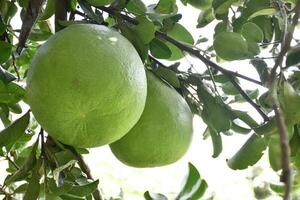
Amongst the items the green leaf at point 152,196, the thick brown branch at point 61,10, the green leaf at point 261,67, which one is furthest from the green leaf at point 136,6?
the green leaf at point 152,196

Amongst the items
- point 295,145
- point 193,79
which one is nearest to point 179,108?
point 193,79

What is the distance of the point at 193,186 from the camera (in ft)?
2.86

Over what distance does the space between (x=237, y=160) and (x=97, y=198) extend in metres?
0.29

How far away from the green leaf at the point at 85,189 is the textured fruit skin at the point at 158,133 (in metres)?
0.08

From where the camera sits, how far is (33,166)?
33.8 inches

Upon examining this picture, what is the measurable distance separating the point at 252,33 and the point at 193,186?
277 mm

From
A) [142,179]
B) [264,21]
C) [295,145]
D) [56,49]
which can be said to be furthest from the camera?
[142,179]

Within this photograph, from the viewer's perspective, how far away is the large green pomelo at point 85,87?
70cm

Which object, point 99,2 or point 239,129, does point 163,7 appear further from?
point 239,129

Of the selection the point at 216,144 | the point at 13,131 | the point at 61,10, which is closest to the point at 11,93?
the point at 13,131

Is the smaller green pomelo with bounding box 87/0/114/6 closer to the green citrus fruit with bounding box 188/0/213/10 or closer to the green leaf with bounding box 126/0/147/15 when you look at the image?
the green leaf with bounding box 126/0/147/15

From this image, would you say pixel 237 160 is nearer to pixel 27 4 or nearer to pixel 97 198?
pixel 97 198

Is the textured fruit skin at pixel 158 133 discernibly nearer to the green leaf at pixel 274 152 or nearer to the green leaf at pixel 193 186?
the green leaf at pixel 193 186

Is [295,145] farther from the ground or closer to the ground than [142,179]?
farther from the ground
